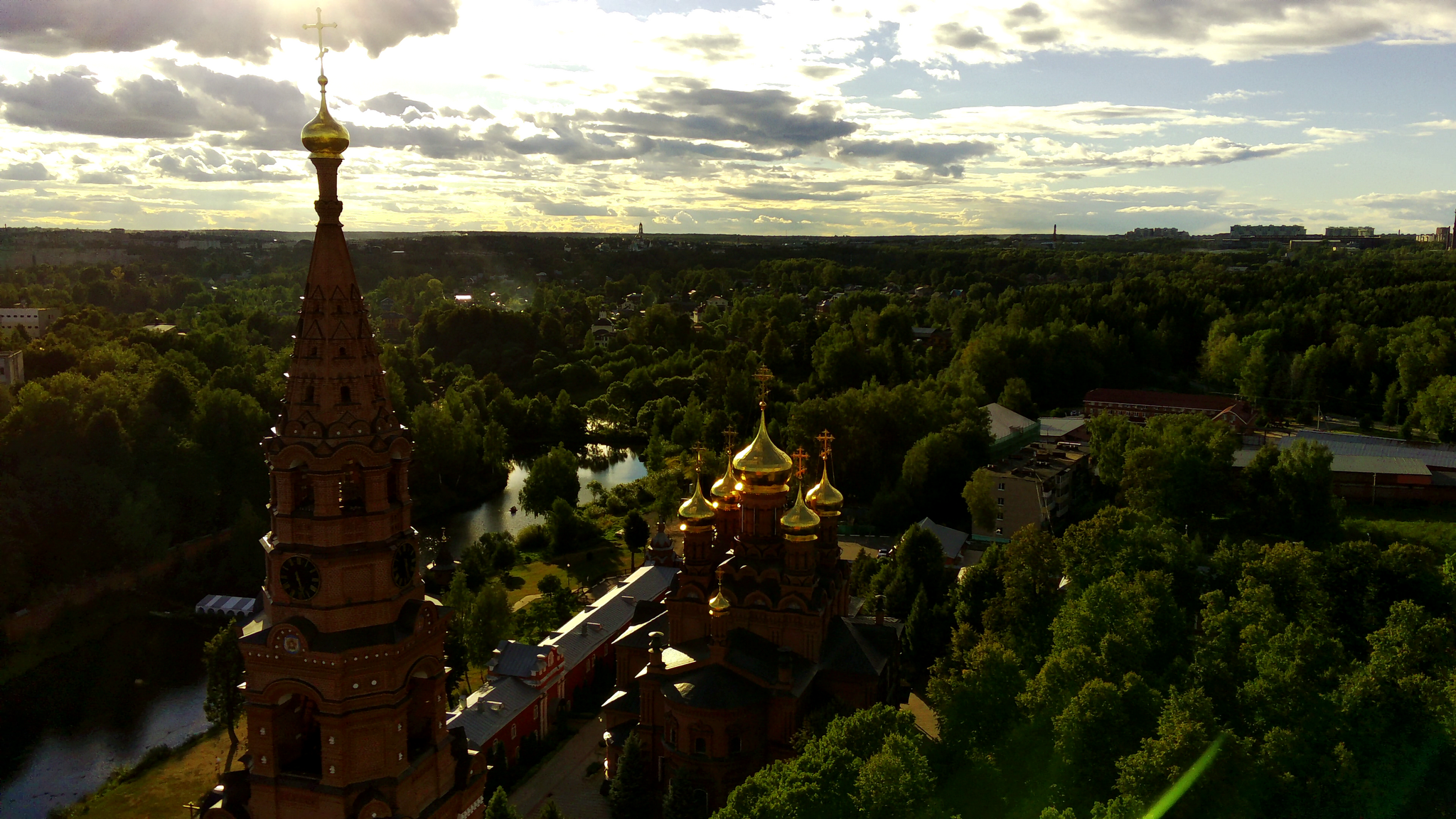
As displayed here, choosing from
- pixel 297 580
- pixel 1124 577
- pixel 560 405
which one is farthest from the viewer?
pixel 560 405

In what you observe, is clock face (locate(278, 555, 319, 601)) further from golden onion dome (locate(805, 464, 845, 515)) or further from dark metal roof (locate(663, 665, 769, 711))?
golden onion dome (locate(805, 464, 845, 515))

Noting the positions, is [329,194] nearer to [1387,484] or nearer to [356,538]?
[356,538]

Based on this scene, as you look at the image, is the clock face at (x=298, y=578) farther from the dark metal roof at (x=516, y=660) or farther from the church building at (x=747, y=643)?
the dark metal roof at (x=516, y=660)

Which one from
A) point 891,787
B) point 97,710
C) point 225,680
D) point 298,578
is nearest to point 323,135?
point 298,578

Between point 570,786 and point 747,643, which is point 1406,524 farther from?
point 570,786

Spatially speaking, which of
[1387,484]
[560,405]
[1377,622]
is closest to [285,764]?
[1377,622]

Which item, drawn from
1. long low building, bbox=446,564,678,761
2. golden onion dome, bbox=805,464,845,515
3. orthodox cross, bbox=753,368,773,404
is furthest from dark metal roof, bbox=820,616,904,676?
orthodox cross, bbox=753,368,773,404
